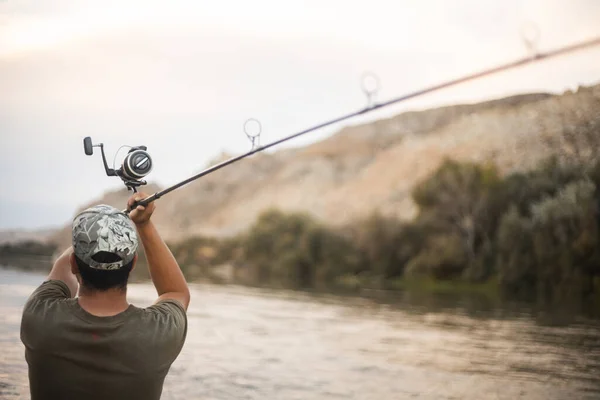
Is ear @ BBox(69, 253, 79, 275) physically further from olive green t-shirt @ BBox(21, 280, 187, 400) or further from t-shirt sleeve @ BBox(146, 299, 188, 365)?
t-shirt sleeve @ BBox(146, 299, 188, 365)

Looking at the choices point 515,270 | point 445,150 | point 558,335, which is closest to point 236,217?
point 445,150

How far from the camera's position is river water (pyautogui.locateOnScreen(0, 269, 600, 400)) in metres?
9.89

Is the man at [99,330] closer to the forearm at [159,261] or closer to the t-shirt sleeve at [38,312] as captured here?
the t-shirt sleeve at [38,312]

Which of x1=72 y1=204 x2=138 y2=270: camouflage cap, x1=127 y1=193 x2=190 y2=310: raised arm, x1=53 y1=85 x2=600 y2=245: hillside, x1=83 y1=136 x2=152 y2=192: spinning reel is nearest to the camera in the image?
x1=72 y1=204 x2=138 y2=270: camouflage cap

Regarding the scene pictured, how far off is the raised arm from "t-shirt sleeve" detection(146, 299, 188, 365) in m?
0.08

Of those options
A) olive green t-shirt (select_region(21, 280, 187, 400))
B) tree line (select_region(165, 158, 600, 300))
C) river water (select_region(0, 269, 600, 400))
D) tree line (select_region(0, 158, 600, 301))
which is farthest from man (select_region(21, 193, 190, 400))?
tree line (select_region(165, 158, 600, 300))

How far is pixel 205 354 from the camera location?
12.3m

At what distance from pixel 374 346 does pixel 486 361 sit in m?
2.15

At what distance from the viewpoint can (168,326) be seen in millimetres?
2908

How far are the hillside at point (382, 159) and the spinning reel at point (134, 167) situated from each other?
185 feet

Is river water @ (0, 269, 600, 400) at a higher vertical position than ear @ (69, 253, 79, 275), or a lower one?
lower

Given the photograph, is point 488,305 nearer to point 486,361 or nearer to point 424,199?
point 486,361

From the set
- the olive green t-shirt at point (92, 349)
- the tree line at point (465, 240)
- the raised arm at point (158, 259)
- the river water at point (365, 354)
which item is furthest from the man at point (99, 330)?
the tree line at point (465, 240)

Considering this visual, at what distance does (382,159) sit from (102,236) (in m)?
120
